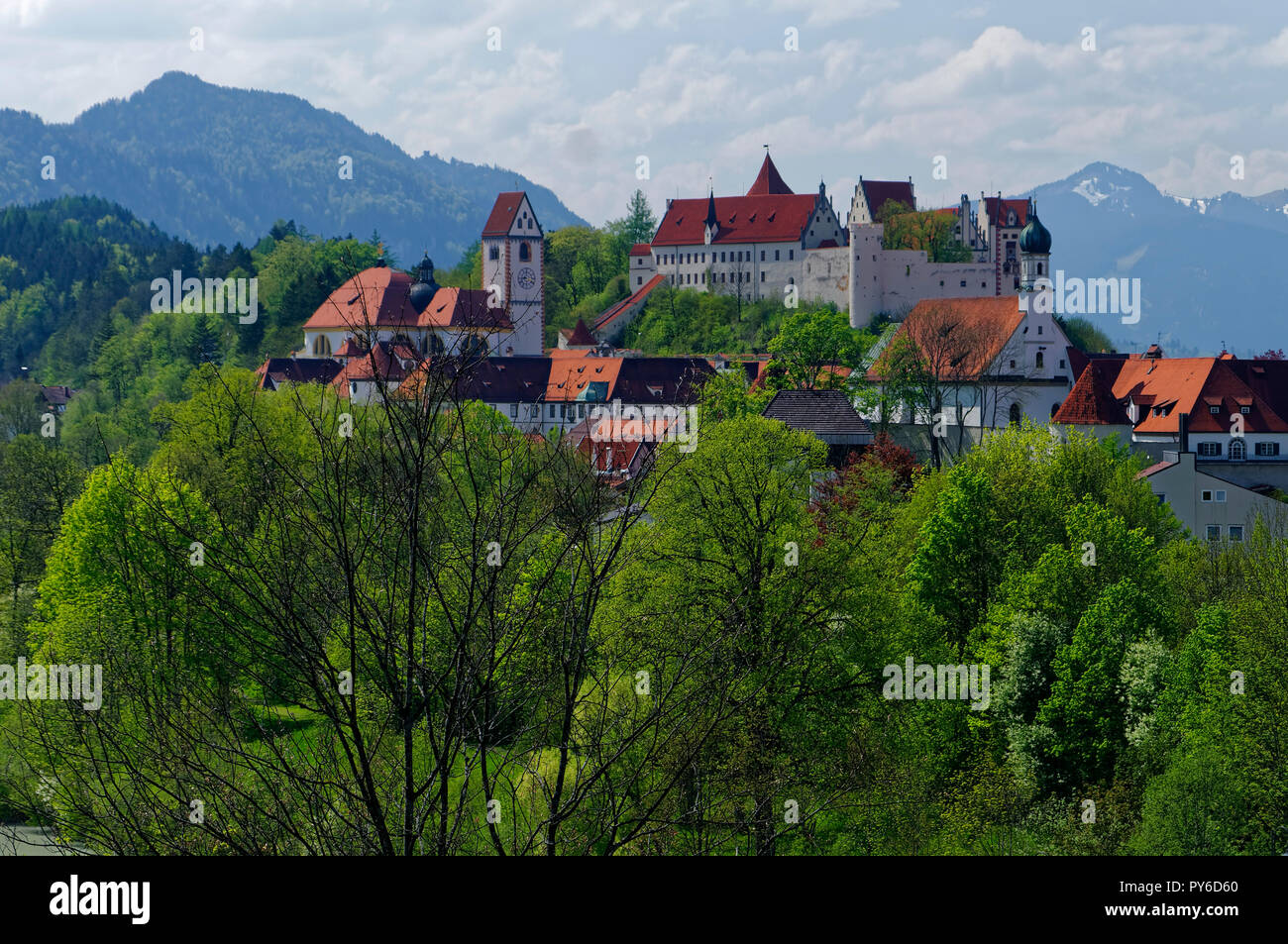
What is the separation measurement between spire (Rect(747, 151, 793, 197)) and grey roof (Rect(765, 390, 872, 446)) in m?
77.0

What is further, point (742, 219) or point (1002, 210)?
point (1002, 210)

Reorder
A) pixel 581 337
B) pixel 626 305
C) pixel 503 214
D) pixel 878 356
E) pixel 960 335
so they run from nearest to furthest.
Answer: pixel 960 335, pixel 878 356, pixel 581 337, pixel 503 214, pixel 626 305

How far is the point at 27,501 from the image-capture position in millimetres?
49531

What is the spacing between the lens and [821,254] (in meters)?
116

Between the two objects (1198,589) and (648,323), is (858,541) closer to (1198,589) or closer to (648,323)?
(1198,589)

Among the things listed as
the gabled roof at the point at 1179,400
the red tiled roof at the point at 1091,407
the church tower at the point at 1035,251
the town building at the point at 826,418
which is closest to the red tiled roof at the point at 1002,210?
the church tower at the point at 1035,251

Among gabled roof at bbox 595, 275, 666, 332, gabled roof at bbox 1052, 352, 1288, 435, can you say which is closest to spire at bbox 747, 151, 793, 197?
gabled roof at bbox 595, 275, 666, 332

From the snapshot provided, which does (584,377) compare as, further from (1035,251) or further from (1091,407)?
(1091,407)

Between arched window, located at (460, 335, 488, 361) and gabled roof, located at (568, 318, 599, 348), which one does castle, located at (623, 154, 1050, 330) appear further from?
arched window, located at (460, 335, 488, 361)

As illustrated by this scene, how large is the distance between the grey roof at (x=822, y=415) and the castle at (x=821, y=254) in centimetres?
4835

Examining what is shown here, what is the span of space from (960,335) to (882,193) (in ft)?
194

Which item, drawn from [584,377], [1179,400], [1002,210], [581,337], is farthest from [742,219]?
[1179,400]
